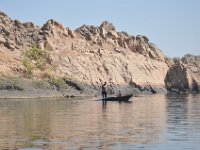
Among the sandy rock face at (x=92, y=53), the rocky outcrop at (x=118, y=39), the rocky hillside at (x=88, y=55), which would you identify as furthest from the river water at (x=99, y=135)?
the rocky outcrop at (x=118, y=39)

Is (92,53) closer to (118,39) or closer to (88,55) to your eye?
(88,55)

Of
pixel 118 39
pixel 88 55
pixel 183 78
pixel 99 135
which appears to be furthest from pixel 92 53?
pixel 99 135

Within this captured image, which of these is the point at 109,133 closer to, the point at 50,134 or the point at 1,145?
the point at 50,134

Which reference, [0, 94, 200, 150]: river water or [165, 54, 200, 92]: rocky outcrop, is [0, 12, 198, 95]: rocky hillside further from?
[0, 94, 200, 150]: river water

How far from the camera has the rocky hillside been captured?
331ft

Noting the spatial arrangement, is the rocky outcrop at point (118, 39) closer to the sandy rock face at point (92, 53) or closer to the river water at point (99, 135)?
the sandy rock face at point (92, 53)

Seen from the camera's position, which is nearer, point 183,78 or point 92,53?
point 92,53

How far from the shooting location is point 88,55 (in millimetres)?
115250

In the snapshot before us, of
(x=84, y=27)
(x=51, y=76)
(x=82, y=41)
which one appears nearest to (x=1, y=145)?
(x=51, y=76)

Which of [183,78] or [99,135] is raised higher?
[183,78]

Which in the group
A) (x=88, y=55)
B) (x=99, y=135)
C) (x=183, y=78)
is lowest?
(x=99, y=135)

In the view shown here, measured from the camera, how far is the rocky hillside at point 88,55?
101 metres

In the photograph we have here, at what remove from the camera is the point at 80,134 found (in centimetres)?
2470

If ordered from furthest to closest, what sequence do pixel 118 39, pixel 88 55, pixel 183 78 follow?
pixel 118 39 < pixel 183 78 < pixel 88 55
